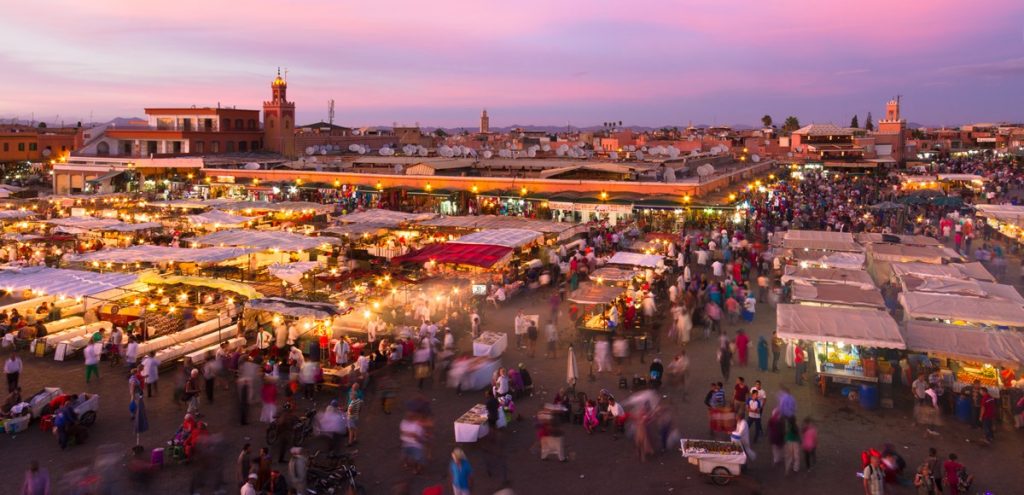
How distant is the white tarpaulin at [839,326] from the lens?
420 inches

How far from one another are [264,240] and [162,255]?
109 inches

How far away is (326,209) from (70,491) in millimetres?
20742

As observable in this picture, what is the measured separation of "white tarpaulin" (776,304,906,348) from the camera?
1068 centimetres

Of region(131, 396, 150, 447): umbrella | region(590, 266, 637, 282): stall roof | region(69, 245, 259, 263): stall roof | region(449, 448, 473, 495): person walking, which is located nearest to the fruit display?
region(449, 448, 473, 495): person walking

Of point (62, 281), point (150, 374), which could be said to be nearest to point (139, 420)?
point (150, 374)

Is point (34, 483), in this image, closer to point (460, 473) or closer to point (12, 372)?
point (460, 473)

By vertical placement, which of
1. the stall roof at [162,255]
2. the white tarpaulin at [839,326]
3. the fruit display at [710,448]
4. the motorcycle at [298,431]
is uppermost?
the stall roof at [162,255]

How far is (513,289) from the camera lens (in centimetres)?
1727

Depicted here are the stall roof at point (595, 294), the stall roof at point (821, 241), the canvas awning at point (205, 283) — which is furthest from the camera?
the stall roof at point (821, 241)

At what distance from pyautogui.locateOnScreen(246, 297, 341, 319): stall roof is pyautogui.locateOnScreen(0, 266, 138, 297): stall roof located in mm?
3310

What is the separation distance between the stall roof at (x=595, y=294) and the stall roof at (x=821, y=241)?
24.2ft

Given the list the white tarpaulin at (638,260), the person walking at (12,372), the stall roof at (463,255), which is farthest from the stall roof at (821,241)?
the person walking at (12,372)

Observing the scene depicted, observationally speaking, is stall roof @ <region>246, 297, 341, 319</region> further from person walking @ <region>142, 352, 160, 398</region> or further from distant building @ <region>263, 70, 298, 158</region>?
distant building @ <region>263, 70, 298, 158</region>

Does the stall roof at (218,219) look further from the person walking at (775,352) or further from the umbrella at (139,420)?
the person walking at (775,352)
